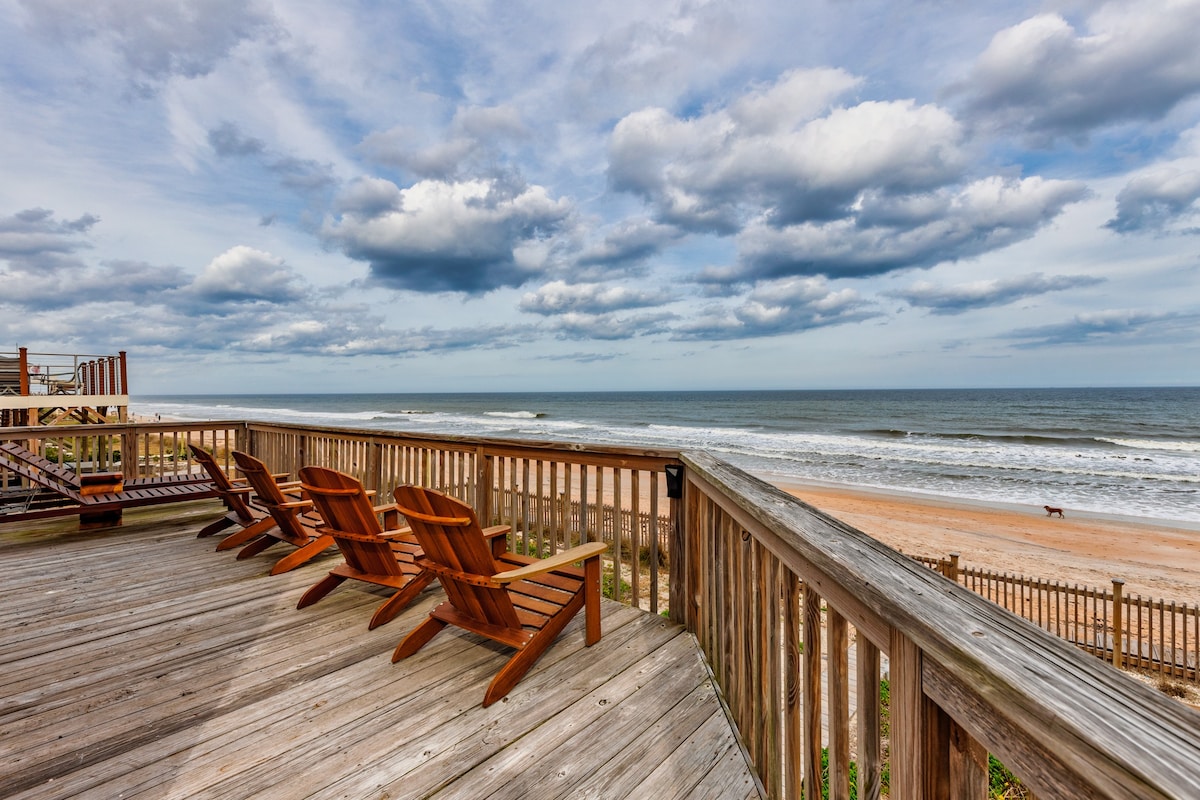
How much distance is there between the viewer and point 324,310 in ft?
109

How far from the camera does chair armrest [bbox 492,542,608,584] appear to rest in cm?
220

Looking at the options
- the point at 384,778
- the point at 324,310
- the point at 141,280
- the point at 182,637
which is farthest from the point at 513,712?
the point at 324,310

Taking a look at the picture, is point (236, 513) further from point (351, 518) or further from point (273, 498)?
point (351, 518)

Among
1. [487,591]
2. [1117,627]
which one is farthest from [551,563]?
[1117,627]

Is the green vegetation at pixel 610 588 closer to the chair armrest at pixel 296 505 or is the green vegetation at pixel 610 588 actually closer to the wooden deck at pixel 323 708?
the wooden deck at pixel 323 708

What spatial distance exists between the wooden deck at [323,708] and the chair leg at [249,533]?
0.71m

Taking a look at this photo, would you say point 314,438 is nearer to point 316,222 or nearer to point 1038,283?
point 316,222

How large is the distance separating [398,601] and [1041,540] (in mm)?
13060

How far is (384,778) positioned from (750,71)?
11.8 meters

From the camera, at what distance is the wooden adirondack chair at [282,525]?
3451 mm

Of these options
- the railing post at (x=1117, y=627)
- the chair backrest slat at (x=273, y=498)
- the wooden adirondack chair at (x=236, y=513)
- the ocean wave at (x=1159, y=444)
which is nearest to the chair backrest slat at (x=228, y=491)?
the wooden adirondack chair at (x=236, y=513)

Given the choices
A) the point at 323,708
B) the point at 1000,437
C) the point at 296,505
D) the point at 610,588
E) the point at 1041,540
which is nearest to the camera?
the point at 323,708

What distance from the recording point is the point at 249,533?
3895 mm

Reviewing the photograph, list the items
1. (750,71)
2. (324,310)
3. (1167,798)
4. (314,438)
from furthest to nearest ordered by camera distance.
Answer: (324,310) → (750,71) → (314,438) → (1167,798)
